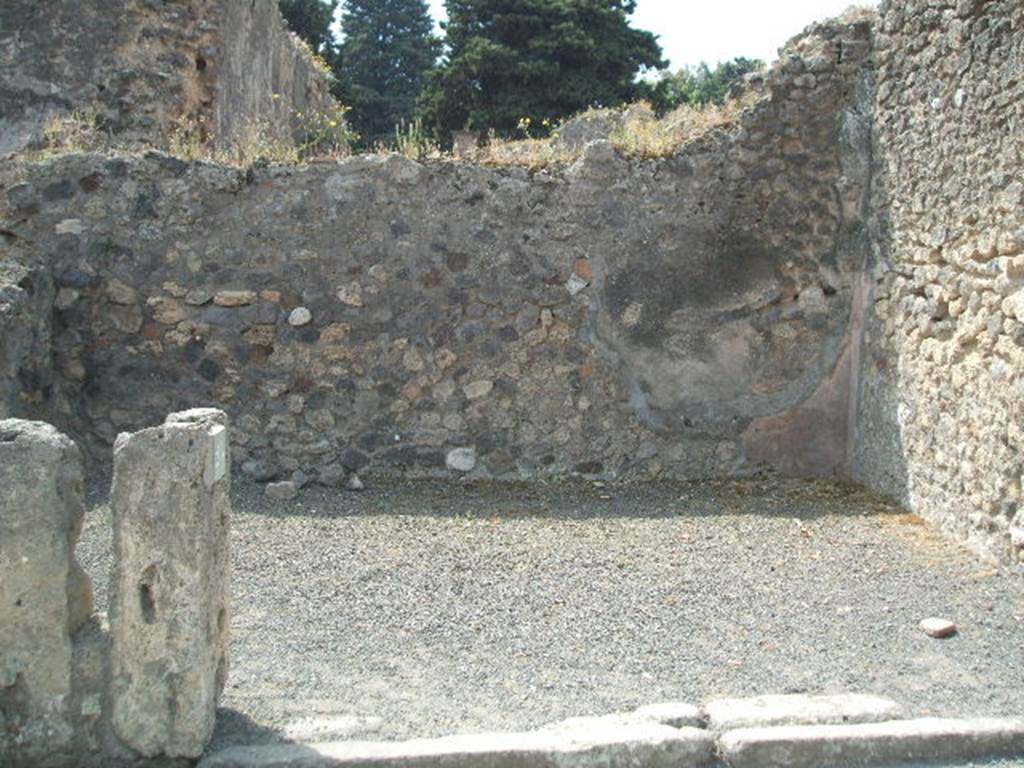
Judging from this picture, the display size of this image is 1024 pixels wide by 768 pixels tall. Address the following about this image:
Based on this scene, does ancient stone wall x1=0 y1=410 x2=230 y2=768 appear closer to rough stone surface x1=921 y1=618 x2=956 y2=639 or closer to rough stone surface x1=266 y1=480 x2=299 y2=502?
rough stone surface x1=921 y1=618 x2=956 y2=639

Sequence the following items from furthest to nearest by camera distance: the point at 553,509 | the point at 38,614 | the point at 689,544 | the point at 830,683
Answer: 1. the point at 553,509
2. the point at 689,544
3. the point at 830,683
4. the point at 38,614

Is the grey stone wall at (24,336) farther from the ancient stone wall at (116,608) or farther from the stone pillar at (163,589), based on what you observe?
the stone pillar at (163,589)

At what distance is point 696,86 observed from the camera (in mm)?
35594

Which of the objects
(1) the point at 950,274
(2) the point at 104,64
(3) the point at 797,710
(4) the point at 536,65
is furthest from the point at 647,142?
(4) the point at 536,65

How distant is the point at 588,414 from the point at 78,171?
3610 millimetres

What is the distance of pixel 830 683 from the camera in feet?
12.6

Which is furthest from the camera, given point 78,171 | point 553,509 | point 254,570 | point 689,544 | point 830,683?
point 78,171

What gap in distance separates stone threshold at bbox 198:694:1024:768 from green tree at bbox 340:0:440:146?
27.4m

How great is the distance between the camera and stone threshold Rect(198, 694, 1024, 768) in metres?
3.20

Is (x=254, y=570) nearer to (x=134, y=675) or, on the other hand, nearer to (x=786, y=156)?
(x=134, y=675)

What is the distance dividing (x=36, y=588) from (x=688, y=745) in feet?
6.43

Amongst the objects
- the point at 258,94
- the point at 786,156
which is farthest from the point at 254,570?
the point at 258,94

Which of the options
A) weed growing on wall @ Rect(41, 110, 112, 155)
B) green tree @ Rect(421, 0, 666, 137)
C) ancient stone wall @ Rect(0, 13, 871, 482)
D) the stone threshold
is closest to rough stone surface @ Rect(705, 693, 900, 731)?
the stone threshold

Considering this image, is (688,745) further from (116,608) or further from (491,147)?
(491,147)
